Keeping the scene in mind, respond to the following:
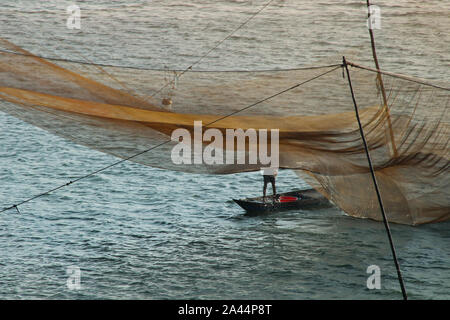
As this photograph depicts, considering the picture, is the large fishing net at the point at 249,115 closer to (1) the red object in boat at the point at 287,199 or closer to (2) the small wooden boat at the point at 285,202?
(2) the small wooden boat at the point at 285,202

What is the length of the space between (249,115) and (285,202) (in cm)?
514

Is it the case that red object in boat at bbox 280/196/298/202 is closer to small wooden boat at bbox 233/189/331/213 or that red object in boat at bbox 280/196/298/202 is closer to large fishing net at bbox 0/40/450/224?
small wooden boat at bbox 233/189/331/213

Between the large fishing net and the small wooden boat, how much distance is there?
2911 mm

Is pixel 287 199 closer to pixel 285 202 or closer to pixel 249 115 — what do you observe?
pixel 285 202

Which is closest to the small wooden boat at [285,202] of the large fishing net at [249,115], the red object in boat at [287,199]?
the red object in boat at [287,199]

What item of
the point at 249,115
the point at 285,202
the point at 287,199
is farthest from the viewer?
the point at 287,199

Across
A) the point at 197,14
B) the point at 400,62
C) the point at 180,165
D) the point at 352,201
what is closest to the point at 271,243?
the point at 352,201

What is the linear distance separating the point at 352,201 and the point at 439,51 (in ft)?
66.8

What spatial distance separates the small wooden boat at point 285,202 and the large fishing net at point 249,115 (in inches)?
115

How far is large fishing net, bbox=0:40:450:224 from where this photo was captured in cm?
1061

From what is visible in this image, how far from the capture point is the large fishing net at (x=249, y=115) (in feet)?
→ 34.8

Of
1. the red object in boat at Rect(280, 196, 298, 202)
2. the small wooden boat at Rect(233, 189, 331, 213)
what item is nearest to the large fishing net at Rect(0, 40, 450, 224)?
the small wooden boat at Rect(233, 189, 331, 213)

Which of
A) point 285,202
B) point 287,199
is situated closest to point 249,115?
point 285,202

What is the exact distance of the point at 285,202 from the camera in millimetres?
15961
